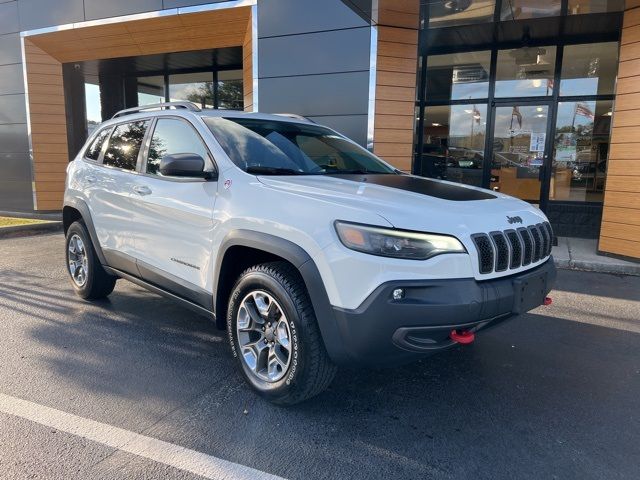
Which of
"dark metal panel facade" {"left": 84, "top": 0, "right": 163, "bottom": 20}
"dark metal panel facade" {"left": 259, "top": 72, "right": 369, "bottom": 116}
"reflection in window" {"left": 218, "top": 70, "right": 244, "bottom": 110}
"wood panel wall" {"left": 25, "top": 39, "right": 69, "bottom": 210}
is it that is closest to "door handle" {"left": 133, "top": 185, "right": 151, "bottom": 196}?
"dark metal panel facade" {"left": 259, "top": 72, "right": 369, "bottom": 116}

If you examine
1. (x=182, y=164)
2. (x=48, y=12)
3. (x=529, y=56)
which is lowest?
(x=182, y=164)

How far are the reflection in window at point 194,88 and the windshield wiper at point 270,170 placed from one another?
993cm

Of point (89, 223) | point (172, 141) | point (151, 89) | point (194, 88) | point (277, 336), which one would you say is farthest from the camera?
point (151, 89)

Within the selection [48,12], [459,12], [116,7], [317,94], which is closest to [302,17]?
[317,94]

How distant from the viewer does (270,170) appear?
336cm

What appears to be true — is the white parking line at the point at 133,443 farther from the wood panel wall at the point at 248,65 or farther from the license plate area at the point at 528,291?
the wood panel wall at the point at 248,65

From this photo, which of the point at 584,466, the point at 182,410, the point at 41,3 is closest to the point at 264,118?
the point at 182,410

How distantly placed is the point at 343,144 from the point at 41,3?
988cm

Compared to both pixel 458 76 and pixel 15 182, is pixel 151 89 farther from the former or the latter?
pixel 458 76

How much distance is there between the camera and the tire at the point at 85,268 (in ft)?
16.0

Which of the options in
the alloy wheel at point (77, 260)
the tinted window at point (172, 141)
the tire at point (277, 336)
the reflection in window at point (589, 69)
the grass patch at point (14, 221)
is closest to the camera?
the tire at point (277, 336)

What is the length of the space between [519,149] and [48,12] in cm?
1020

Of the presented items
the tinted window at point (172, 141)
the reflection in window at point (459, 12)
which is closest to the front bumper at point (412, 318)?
the tinted window at point (172, 141)

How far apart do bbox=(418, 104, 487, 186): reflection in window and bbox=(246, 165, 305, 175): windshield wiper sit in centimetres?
715
